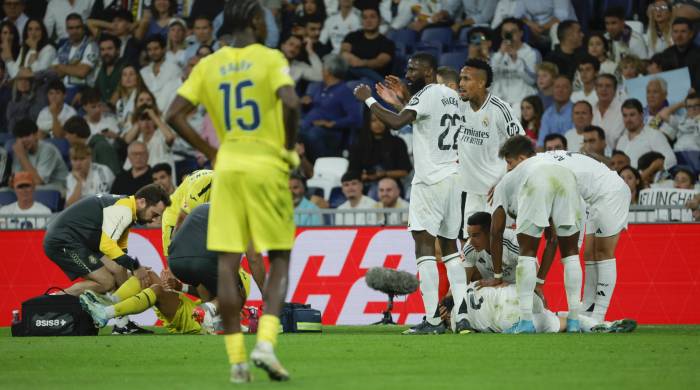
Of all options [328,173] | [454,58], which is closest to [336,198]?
[328,173]

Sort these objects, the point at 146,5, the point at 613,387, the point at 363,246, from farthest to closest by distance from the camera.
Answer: the point at 146,5 → the point at 363,246 → the point at 613,387

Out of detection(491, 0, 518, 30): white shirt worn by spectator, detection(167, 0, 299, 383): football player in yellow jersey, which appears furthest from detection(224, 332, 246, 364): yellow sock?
detection(491, 0, 518, 30): white shirt worn by spectator

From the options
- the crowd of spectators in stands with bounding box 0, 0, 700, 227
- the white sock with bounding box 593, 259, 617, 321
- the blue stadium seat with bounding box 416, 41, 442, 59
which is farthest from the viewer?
the blue stadium seat with bounding box 416, 41, 442, 59

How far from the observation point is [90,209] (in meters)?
14.2

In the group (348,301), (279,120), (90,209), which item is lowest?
(348,301)

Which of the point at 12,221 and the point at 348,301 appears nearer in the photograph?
the point at 348,301

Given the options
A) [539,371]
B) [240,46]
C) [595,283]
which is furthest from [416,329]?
[240,46]

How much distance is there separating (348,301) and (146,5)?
8719 mm

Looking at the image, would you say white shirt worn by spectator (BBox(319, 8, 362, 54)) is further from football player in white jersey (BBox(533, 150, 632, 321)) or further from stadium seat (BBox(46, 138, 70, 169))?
football player in white jersey (BBox(533, 150, 632, 321))

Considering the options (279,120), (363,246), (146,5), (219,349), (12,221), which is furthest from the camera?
(146,5)

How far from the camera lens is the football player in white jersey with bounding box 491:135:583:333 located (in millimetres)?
11930

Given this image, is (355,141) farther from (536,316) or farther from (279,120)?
(279,120)

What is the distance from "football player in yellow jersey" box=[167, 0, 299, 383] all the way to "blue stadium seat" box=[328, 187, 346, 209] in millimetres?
10262

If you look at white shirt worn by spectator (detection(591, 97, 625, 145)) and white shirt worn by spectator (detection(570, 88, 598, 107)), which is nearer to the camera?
white shirt worn by spectator (detection(591, 97, 625, 145))
